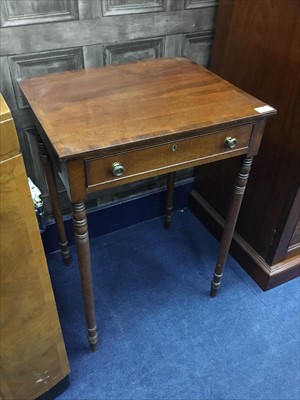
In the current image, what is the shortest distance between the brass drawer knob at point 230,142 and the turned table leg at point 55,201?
561 millimetres

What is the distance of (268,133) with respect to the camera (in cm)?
126

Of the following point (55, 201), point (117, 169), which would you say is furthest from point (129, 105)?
point (55, 201)

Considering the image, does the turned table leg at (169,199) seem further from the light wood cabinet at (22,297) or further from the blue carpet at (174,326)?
the light wood cabinet at (22,297)

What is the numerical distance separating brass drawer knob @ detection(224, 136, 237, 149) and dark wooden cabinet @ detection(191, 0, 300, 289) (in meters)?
0.28

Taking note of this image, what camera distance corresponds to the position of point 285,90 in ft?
3.77

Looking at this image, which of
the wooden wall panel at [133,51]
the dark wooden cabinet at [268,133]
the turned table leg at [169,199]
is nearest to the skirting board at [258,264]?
the dark wooden cabinet at [268,133]

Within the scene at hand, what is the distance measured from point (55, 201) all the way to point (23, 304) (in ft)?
1.73

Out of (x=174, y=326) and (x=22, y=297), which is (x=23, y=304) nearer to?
(x=22, y=297)

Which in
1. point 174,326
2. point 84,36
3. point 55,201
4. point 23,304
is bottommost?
point 174,326

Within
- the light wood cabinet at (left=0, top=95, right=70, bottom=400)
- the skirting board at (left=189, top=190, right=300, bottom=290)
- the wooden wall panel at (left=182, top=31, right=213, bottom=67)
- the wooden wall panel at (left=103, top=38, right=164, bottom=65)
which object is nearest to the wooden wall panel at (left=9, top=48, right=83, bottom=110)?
the wooden wall panel at (left=103, top=38, right=164, bottom=65)

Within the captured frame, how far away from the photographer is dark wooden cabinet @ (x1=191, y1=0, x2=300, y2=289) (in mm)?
1124

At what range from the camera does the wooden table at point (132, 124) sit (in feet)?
2.80

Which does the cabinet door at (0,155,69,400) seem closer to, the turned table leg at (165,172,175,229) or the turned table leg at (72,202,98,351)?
the turned table leg at (72,202,98,351)

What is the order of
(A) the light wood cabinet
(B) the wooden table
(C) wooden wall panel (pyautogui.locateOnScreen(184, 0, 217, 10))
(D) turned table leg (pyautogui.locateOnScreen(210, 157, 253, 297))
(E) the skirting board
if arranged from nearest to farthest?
(A) the light wood cabinet < (B) the wooden table < (D) turned table leg (pyautogui.locateOnScreen(210, 157, 253, 297)) < (C) wooden wall panel (pyautogui.locateOnScreen(184, 0, 217, 10)) < (E) the skirting board
